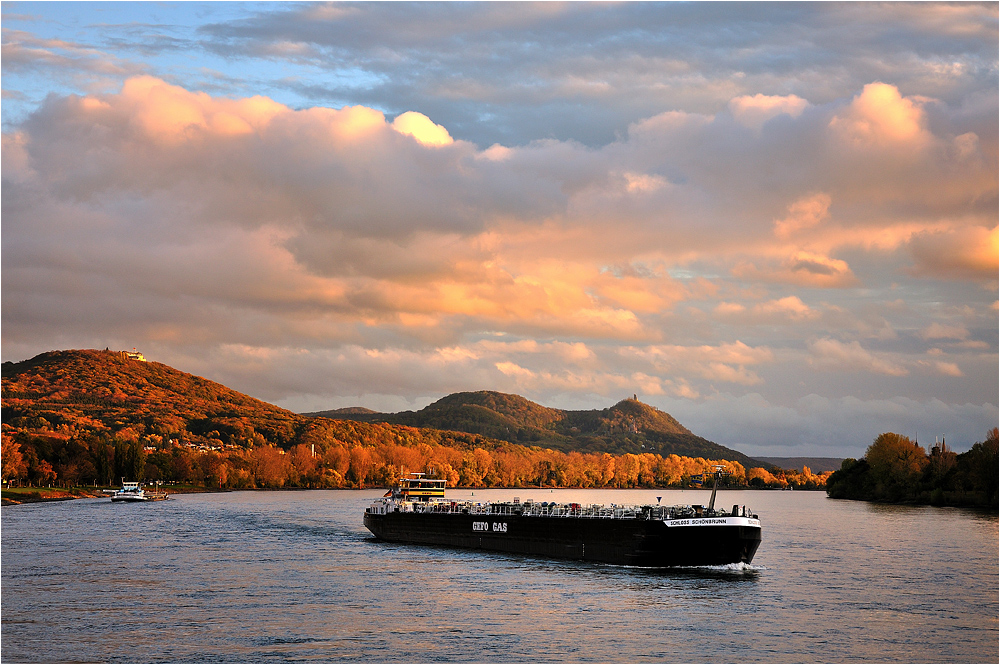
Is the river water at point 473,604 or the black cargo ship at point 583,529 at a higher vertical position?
the black cargo ship at point 583,529

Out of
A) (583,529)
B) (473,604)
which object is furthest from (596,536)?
(473,604)

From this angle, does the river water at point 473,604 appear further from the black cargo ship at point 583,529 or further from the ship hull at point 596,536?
the black cargo ship at point 583,529

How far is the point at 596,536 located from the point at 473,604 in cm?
2603

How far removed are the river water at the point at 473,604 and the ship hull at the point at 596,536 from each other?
1.62m

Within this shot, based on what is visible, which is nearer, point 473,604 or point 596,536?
point 473,604

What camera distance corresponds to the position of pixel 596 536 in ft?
288

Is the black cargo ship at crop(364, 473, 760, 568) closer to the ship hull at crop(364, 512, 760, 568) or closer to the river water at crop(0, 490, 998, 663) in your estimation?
the ship hull at crop(364, 512, 760, 568)

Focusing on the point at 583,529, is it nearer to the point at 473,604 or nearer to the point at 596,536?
the point at 596,536

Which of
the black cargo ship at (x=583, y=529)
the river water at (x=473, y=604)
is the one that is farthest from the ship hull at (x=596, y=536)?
the river water at (x=473, y=604)

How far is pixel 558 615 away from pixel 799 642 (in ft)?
49.8

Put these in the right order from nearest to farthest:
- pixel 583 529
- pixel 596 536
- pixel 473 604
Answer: pixel 473 604 < pixel 596 536 < pixel 583 529

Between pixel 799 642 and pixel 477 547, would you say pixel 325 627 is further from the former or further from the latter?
pixel 477 547

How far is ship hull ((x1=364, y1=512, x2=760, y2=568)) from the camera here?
3115 inches

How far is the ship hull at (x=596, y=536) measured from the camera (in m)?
79.1
